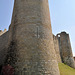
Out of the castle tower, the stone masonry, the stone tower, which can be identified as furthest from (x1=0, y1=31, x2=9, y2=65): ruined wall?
the castle tower

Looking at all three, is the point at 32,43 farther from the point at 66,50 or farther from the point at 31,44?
the point at 66,50

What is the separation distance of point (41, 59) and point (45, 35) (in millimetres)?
2158

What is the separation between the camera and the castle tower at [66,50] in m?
15.1

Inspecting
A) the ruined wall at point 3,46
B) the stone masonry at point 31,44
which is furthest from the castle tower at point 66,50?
the ruined wall at point 3,46

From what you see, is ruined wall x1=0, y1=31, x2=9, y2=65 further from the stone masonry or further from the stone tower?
the stone tower

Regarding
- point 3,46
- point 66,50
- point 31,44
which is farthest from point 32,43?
point 66,50

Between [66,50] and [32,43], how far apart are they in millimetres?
11491

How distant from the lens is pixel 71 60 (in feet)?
49.7

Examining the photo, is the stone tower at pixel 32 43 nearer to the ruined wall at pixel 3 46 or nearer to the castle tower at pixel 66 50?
the ruined wall at pixel 3 46

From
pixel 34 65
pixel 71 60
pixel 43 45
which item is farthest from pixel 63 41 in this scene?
pixel 34 65

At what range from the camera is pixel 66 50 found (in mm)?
16141

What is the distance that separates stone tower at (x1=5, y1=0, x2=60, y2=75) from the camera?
19.4 feet

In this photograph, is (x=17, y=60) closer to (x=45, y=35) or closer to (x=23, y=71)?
(x=23, y=71)

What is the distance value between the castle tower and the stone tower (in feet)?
30.8
